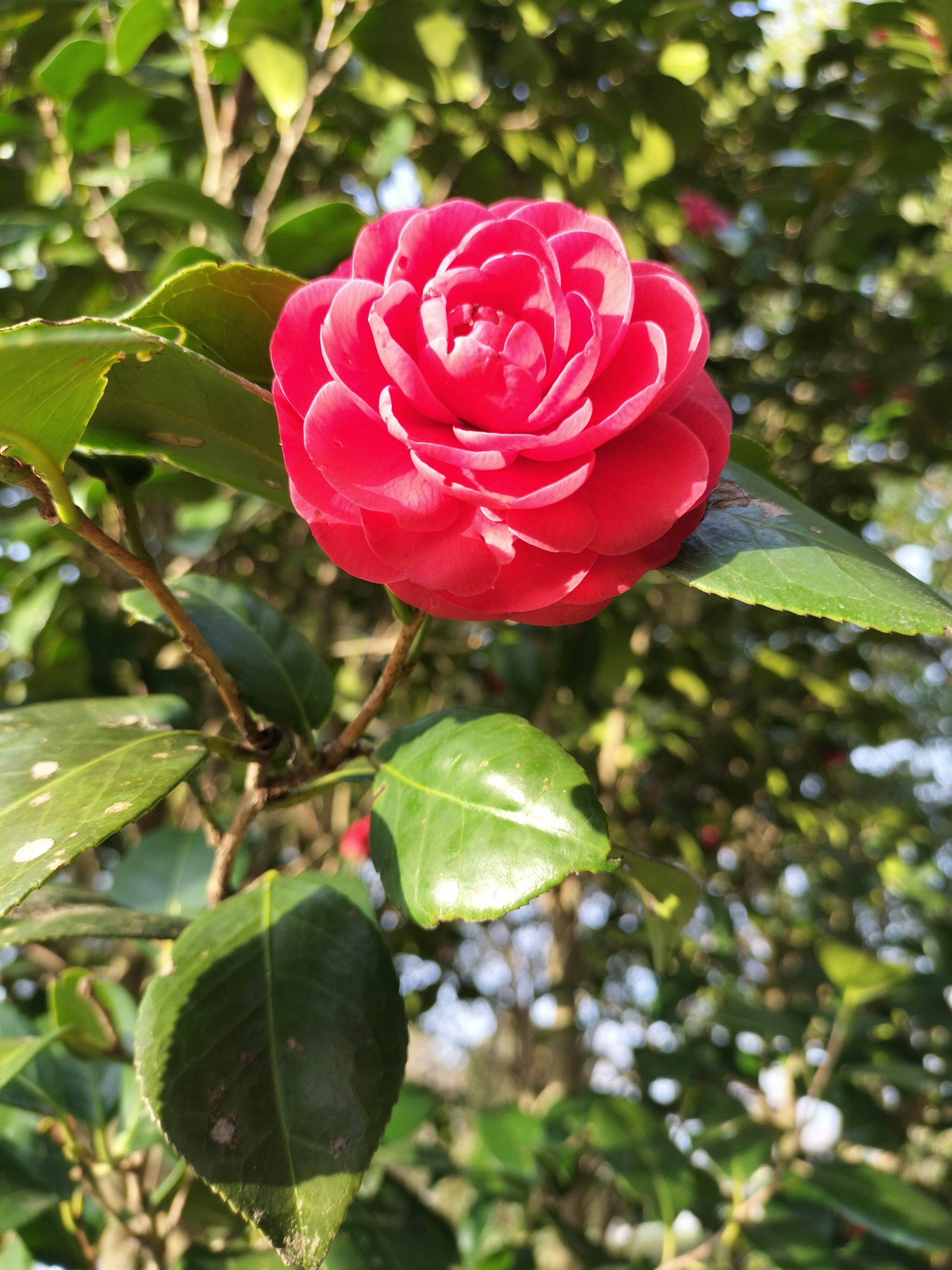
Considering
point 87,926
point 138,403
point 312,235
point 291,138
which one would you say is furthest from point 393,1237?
point 291,138

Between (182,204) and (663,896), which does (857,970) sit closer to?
(663,896)

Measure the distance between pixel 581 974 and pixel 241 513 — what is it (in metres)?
1.72

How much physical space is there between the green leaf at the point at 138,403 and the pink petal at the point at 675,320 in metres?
0.24

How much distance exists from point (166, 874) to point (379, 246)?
83 cm

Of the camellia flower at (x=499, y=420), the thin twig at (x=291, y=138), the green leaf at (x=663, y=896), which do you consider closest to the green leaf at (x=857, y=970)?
the green leaf at (x=663, y=896)

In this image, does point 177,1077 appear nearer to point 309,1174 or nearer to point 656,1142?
point 309,1174

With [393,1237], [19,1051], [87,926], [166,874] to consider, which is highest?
[87,926]

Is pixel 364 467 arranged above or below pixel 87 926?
above

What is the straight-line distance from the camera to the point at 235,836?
68 cm

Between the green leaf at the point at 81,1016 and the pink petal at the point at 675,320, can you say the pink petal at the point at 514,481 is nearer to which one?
the pink petal at the point at 675,320

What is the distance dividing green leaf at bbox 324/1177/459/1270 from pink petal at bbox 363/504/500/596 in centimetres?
73

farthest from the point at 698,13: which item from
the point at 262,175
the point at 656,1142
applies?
the point at 656,1142

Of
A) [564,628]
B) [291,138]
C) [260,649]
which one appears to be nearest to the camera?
[260,649]

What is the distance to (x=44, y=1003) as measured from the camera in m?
1.81
